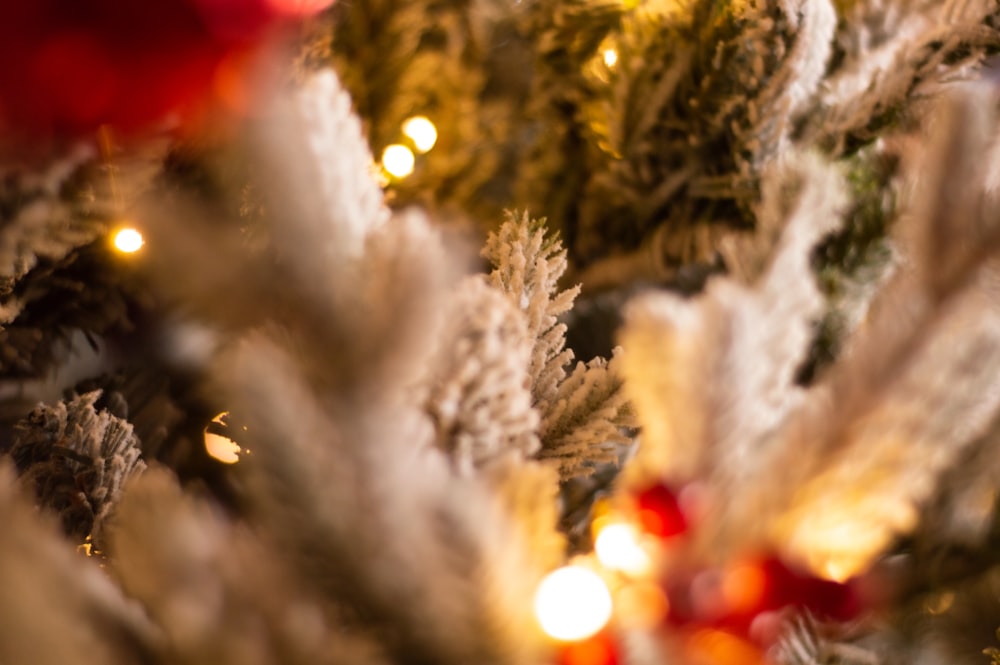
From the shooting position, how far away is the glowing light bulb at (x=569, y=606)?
0.21 meters

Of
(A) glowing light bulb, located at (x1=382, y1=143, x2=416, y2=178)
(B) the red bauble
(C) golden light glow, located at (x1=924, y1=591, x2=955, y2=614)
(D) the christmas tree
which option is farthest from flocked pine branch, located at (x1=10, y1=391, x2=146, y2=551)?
(C) golden light glow, located at (x1=924, y1=591, x2=955, y2=614)

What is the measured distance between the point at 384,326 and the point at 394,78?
0.41m

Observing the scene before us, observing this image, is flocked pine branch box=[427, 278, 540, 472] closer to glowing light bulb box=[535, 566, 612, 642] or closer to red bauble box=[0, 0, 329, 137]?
glowing light bulb box=[535, 566, 612, 642]

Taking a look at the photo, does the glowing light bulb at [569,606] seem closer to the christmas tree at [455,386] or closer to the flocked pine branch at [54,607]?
the christmas tree at [455,386]

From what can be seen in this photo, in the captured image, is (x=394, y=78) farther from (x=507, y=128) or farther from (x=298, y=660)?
(x=298, y=660)

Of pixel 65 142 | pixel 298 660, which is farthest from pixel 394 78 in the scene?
pixel 298 660

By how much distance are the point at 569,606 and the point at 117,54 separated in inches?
16.1

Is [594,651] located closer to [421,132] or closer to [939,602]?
[939,602]

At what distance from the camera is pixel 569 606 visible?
0.21 meters

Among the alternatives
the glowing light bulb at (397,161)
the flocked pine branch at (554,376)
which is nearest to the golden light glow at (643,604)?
the flocked pine branch at (554,376)

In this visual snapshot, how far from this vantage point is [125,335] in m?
0.52

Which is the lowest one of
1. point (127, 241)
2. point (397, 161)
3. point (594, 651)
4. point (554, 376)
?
point (594, 651)

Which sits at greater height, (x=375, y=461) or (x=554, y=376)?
(x=554, y=376)

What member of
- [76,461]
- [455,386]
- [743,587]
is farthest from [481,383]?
[76,461]
